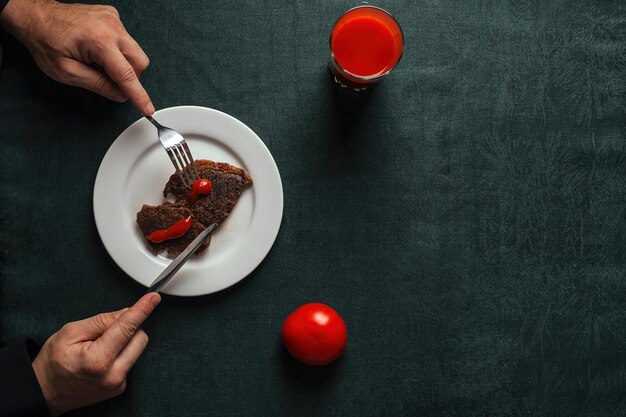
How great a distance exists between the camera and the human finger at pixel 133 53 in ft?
4.89

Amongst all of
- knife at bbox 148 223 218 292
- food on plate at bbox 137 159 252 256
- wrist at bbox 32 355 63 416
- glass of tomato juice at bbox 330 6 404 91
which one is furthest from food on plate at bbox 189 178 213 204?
wrist at bbox 32 355 63 416

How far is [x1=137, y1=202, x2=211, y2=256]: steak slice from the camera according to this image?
1506 mm

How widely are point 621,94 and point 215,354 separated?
4.39 ft

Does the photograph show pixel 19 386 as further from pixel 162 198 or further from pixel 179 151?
pixel 179 151

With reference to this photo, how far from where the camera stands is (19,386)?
56.0 inches

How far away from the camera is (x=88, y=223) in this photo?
5.12ft

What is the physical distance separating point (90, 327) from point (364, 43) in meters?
0.98

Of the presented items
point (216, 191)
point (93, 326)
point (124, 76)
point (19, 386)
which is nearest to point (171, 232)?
point (216, 191)

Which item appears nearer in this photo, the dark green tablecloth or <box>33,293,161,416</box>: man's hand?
<box>33,293,161,416</box>: man's hand

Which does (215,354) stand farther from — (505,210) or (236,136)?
(505,210)

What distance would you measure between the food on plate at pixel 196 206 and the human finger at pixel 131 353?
221 mm

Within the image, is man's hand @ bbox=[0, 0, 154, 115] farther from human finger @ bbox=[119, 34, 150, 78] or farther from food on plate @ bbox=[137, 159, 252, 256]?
food on plate @ bbox=[137, 159, 252, 256]

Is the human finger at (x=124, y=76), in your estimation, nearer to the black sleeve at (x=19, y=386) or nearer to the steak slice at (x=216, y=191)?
the steak slice at (x=216, y=191)

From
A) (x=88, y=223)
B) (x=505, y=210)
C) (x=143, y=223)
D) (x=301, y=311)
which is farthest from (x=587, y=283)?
(x=88, y=223)
